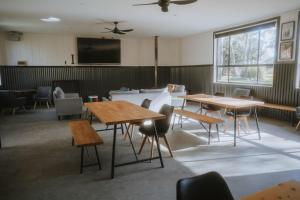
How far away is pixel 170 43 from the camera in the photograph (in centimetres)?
1049

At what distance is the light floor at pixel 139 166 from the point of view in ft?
8.12

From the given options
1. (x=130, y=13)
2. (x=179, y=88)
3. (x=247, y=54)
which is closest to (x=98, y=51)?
(x=179, y=88)

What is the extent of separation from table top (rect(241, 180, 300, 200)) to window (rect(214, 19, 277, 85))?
564cm

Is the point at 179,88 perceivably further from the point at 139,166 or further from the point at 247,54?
the point at 139,166

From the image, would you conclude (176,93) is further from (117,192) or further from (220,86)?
(117,192)

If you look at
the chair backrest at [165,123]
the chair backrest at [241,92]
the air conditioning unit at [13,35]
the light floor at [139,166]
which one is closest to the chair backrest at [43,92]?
the air conditioning unit at [13,35]

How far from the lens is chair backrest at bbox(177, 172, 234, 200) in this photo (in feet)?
3.79

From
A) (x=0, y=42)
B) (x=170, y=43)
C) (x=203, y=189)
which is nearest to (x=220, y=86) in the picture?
(x=170, y=43)

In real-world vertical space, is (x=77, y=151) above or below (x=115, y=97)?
below

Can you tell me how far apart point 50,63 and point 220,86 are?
6.40 m

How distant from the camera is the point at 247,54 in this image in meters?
6.95

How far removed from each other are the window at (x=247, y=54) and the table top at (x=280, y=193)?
5644 mm

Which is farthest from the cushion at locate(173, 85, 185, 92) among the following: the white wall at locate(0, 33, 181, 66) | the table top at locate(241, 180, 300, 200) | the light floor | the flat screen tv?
the table top at locate(241, 180, 300, 200)

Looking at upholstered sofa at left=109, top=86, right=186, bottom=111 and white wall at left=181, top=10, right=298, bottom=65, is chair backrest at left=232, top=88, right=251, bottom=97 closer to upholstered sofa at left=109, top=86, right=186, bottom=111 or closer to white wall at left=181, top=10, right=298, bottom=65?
white wall at left=181, top=10, right=298, bottom=65
